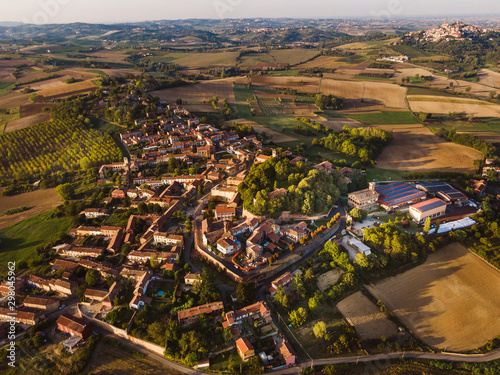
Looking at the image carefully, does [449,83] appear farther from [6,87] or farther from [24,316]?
[6,87]

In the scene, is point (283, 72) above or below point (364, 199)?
above

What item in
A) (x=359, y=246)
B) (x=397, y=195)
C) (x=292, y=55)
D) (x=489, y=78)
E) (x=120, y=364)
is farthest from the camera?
Answer: (x=292, y=55)

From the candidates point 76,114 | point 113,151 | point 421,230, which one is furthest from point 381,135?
point 76,114

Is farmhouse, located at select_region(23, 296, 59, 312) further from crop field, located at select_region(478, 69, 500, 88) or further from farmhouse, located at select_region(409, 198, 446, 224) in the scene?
crop field, located at select_region(478, 69, 500, 88)

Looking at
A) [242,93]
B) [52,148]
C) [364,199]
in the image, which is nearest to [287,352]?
[364,199]

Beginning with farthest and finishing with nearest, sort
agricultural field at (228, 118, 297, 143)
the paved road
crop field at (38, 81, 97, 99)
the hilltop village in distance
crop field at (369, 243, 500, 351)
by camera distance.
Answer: crop field at (38, 81, 97, 99)
agricultural field at (228, 118, 297, 143)
crop field at (369, 243, 500, 351)
the hilltop village in distance
the paved road

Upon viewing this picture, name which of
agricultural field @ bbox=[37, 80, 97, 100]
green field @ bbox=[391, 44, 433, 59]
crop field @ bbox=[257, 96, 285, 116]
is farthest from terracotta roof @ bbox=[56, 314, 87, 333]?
green field @ bbox=[391, 44, 433, 59]

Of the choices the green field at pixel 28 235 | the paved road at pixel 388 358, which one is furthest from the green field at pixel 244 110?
the paved road at pixel 388 358
